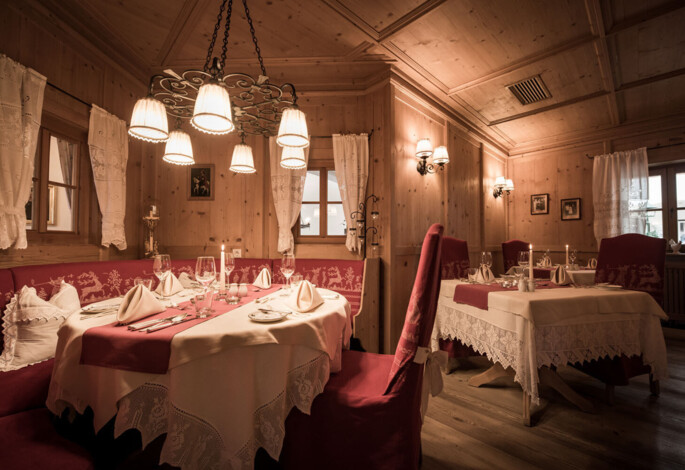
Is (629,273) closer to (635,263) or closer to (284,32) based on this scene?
(635,263)

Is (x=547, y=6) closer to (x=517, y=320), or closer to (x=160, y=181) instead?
(x=517, y=320)

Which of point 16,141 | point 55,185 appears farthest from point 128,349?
point 55,185

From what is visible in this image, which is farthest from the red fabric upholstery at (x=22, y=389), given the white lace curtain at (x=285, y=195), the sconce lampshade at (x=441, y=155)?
the sconce lampshade at (x=441, y=155)

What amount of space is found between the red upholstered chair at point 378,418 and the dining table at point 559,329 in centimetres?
98

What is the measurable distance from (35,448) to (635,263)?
3765mm

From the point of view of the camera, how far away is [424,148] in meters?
3.51

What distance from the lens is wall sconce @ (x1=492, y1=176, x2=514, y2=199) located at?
17.6 ft

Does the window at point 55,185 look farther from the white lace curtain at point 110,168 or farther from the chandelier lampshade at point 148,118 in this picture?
the chandelier lampshade at point 148,118

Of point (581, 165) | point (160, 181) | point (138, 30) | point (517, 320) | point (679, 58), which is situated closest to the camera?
point (517, 320)

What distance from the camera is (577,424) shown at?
195cm

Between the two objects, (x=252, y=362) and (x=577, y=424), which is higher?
(x=252, y=362)

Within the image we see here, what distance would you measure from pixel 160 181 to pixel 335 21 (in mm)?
2691

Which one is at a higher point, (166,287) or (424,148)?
(424,148)

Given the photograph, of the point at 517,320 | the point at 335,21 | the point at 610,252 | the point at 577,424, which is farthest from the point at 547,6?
the point at 577,424
